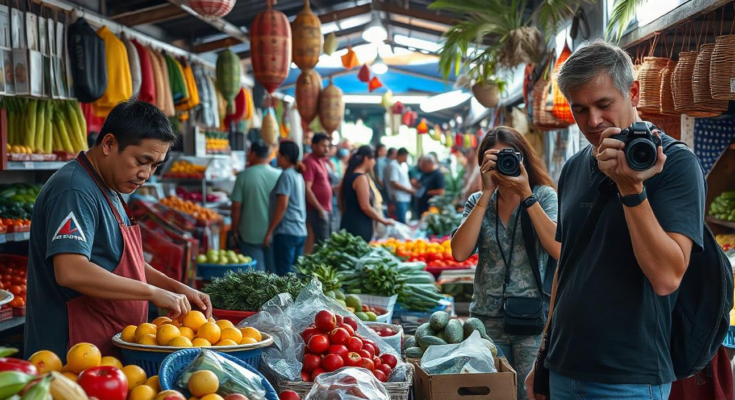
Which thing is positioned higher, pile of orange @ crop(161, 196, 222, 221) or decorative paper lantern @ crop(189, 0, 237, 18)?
decorative paper lantern @ crop(189, 0, 237, 18)

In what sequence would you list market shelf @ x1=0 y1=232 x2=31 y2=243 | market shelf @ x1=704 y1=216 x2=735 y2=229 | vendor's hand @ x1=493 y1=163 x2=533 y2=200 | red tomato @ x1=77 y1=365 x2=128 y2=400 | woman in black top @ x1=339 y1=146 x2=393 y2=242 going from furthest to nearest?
woman in black top @ x1=339 y1=146 x2=393 y2=242
market shelf @ x1=704 y1=216 x2=735 y2=229
market shelf @ x1=0 y1=232 x2=31 y2=243
vendor's hand @ x1=493 y1=163 x2=533 y2=200
red tomato @ x1=77 y1=365 x2=128 y2=400

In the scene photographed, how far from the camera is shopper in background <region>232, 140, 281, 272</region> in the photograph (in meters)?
7.76

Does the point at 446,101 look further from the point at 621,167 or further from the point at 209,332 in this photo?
the point at 621,167

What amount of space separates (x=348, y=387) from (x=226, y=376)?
64 cm

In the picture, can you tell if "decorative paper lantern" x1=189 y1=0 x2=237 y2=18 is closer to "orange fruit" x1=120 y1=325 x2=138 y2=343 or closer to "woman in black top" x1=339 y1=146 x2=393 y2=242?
"woman in black top" x1=339 y1=146 x2=393 y2=242

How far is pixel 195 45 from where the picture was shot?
10.3m

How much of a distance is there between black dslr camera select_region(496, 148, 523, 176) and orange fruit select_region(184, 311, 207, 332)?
147 cm

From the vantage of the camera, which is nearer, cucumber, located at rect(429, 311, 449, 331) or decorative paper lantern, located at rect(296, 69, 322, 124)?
cucumber, located at rect(429, 311, 449, 331)

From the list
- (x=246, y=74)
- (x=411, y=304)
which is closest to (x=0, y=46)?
(x=411, y=304)

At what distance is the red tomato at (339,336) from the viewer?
300 centimetres

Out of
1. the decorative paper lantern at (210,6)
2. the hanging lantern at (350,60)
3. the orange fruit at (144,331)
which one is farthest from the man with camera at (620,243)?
the hanging lantern at (350,60)

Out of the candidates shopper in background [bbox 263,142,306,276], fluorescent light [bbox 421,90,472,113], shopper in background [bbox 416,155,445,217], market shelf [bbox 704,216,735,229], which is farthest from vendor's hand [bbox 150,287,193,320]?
fluorescent light [bbox 421,90,472,113]

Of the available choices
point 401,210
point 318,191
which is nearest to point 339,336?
point 318,191

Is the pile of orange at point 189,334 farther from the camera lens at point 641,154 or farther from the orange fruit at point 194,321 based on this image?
the camera lens at point 641,154
